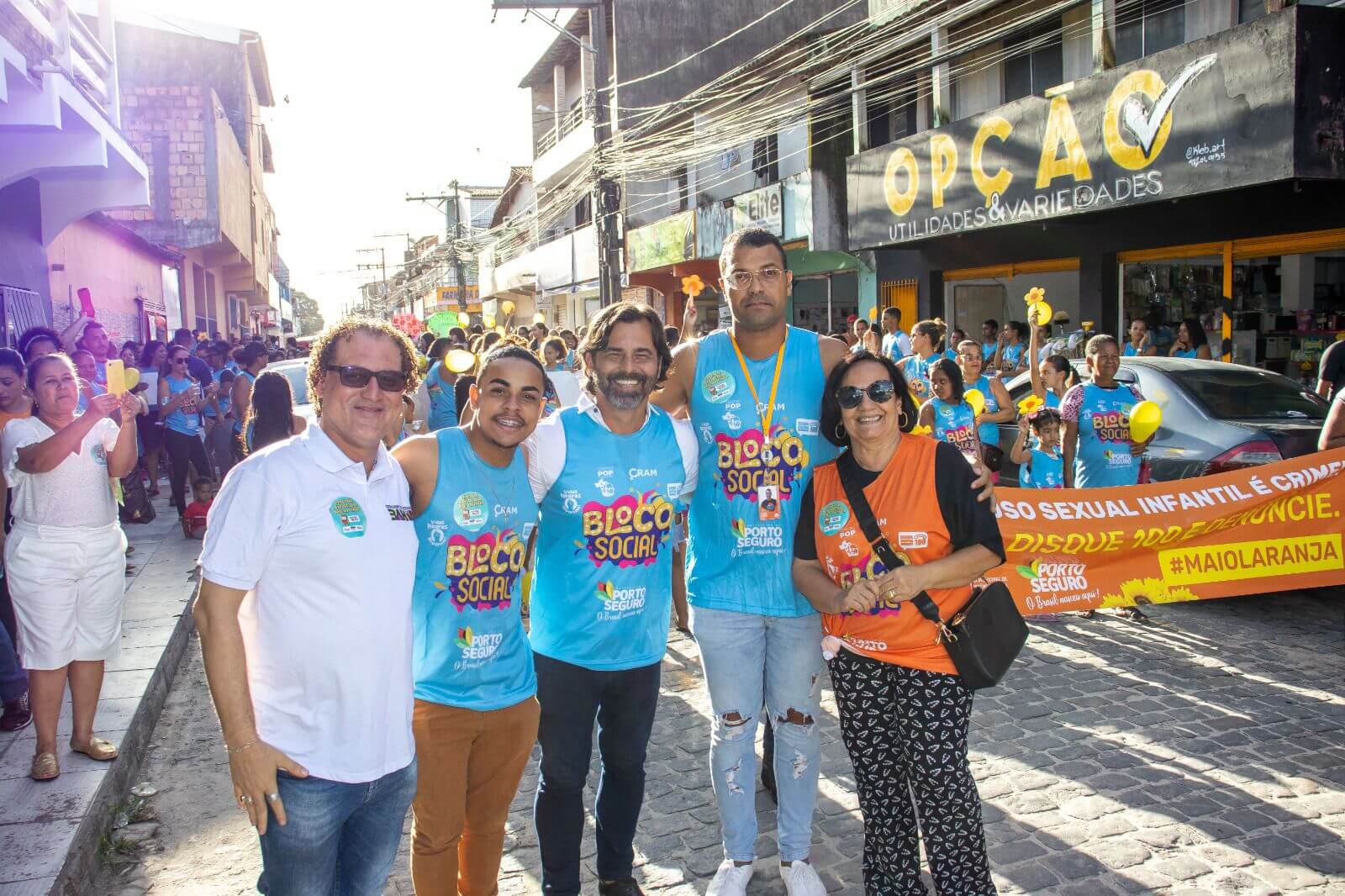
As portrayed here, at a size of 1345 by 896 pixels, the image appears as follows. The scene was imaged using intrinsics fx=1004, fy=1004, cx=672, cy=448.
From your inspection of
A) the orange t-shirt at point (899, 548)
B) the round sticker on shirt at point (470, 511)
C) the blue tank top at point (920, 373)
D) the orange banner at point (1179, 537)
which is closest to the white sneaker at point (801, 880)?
the orange t-shirt at point (899, 548)

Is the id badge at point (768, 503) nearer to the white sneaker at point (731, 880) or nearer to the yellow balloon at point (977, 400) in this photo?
the white sneaker at point (731, 880)

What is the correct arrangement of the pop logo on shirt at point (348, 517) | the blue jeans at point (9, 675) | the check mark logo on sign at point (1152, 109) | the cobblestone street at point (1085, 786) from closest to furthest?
the pop logo on shirt at point (348, 517)
the cobblestone street at point (1085, 786)
the blue jeans at point (9, 675)
the check mark logo on sign at point (1152, 109)

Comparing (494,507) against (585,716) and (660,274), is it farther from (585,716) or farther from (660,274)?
(660,274)

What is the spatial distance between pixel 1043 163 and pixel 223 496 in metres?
12.9

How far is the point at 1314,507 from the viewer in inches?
230

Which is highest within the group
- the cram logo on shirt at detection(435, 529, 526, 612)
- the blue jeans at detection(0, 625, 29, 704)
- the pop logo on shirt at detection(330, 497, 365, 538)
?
the pop logo on shirt at detection(330, 497, 365, 538)

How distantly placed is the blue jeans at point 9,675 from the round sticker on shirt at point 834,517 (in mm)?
4209

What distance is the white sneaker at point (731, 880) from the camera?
340 centimetres

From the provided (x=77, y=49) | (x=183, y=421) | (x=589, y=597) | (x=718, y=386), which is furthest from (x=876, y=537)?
(x=183, y=421)

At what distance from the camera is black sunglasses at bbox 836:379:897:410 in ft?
10.2

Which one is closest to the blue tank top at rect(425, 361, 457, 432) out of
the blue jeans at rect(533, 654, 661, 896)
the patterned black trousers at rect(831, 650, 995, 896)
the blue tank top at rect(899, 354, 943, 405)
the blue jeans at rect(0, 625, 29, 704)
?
the blue tank top at rect(899, 354, 943, 405)

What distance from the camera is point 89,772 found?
14.4ft

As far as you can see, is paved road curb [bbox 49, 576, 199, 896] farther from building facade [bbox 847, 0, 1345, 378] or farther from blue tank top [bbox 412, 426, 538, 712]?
building facade [bbox 847, 0, 1345, 378]

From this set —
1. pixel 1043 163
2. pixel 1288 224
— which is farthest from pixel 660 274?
pixel 1288 224
